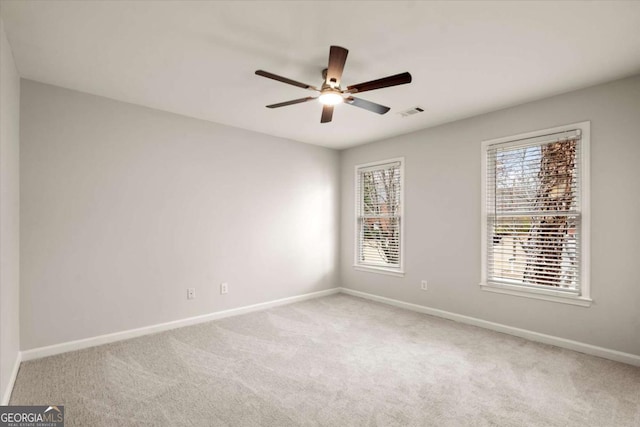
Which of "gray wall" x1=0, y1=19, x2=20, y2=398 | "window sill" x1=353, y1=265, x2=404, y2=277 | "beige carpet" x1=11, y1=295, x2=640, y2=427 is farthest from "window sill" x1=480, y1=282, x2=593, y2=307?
"gray wall" x1=0, y1=19, x2=20, y2=398

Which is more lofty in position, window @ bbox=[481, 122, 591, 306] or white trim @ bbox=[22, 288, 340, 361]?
window @ bbox=[481, 122, 591, 306]

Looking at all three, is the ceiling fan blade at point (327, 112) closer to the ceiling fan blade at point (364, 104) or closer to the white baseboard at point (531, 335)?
the ceiling fan blade at point (364, 104)

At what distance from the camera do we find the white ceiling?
2.01m

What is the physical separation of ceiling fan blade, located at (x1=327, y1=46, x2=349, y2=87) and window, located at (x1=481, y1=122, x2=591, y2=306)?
2.33 meters

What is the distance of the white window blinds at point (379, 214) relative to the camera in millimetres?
4887

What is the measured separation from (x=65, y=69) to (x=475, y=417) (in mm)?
4152

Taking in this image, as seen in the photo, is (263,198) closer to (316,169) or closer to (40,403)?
(316,169)

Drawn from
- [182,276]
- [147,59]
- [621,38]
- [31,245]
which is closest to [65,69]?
[147,59]

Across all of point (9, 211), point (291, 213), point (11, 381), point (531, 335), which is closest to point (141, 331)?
point (11, 381)

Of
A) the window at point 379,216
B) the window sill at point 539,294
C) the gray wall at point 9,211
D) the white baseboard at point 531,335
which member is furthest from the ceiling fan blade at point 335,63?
the white baseboard at point 531,335

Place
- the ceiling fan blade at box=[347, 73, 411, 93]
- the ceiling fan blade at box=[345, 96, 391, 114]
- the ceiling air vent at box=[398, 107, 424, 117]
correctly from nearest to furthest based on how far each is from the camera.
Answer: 1. the ceiling fan blade at box=[347, 73, 411, 93]
2. the ceiling fan blade at box=[345, 96, 391, 114]
3. the ceiling air vent at box=[398, 107, 424, 117]

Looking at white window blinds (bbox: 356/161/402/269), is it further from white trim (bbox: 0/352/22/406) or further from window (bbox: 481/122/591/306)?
white trim (bbox: 0/352/22/406)

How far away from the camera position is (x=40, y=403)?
2189 mm

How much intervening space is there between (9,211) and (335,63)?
8.70ft
